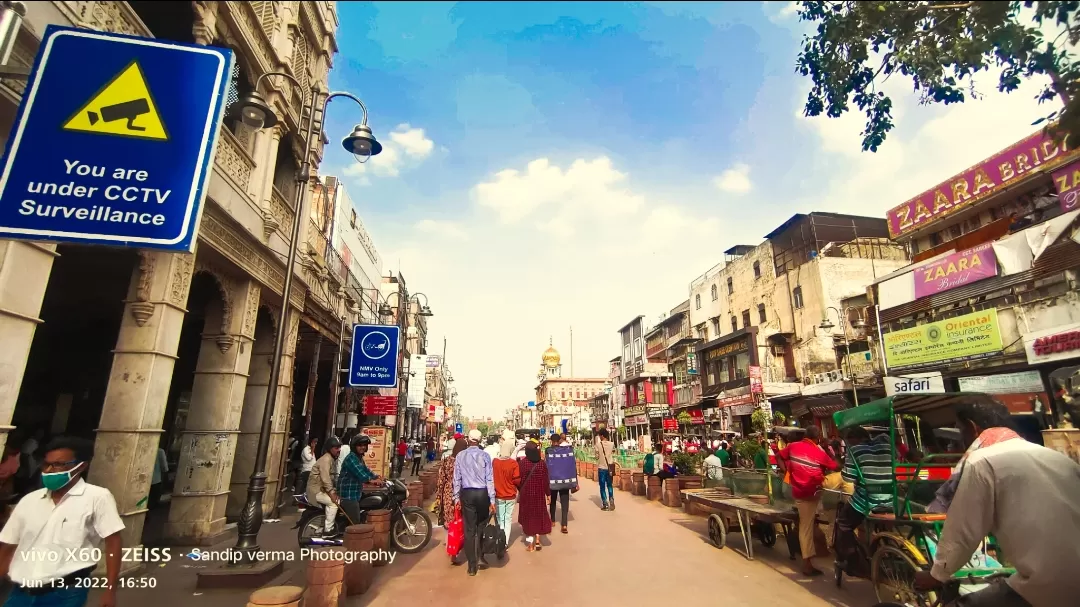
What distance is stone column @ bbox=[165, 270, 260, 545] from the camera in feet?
26.3

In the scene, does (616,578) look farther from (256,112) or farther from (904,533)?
(256,112)

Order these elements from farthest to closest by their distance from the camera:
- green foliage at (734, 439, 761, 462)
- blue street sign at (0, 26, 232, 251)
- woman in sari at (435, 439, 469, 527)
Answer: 1. green foliage at (734, 439, 761, 462)
2. woman in sari at (435, 439, 469, 527)
3. blue street sign at (0, 26, 232, 251)

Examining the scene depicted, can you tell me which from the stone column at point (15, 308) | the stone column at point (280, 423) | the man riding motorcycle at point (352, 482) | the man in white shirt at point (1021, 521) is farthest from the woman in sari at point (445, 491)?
the man in white shirt at point (1021, 521)

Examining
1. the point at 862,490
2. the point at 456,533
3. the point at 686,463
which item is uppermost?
the point at 862,490

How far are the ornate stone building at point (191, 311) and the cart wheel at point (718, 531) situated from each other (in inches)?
331

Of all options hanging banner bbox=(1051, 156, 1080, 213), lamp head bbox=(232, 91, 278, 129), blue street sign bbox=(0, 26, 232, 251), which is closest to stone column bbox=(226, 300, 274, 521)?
lamp head bbox=(232, 91, 278, 129)

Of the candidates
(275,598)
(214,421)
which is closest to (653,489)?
(214,421)

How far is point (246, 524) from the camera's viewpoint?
5766 millimetres

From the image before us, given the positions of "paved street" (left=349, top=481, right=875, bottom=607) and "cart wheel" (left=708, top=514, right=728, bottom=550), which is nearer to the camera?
"paved street" (left=349, top=481, right=875, bottom=607)

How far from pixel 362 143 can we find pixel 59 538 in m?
6.43

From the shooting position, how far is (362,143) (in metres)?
7.99

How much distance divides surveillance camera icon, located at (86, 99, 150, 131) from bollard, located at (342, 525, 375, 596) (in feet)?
15.1

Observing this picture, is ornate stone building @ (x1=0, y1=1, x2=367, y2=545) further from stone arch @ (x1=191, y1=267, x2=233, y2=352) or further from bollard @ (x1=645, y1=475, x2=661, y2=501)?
bollard @ (x1=645, y1=475, x2=661, y2=501)

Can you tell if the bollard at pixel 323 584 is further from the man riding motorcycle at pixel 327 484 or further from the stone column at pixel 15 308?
the stone column at pixel 15 308
